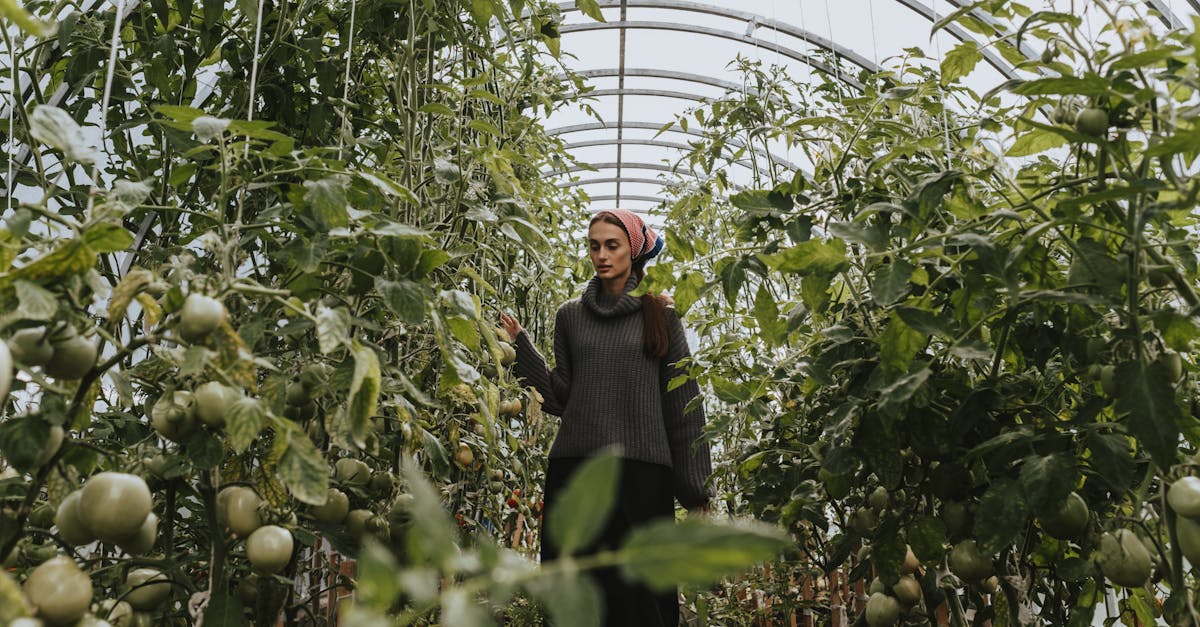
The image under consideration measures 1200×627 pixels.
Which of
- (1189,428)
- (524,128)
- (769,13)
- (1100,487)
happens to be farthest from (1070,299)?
(769,13)

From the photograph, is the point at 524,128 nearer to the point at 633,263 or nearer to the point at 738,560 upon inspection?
the point at 633,263

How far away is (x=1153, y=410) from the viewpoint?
0.72 m

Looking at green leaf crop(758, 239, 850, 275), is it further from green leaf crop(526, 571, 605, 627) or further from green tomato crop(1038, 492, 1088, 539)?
green leaf crop(526, 571, 605, 627)

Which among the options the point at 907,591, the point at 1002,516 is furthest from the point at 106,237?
the point at 907,591

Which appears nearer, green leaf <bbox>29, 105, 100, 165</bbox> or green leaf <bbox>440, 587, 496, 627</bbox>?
green leaf <bbox>440, 587, 496, 627</bbox>

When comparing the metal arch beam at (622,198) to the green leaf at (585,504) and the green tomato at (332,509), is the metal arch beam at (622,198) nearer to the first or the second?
the green tomato at (332,509)

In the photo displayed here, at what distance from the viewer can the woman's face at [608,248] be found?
7.49ft

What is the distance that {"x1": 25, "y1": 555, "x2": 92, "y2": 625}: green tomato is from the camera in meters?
0.50

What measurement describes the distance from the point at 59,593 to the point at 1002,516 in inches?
30.8

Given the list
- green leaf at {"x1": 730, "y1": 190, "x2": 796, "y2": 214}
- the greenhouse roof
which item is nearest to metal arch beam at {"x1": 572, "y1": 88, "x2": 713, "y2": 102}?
the greenhouse roof

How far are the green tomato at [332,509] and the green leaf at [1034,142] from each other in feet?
2.87

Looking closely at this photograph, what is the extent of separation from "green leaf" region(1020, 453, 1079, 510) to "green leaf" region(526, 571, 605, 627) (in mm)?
682

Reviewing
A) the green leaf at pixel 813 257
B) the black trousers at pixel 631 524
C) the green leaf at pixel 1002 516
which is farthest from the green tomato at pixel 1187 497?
the black trousers at pixel 631 524

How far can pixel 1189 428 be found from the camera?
80cm
